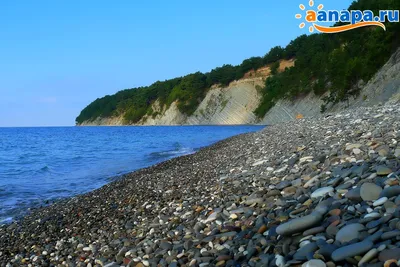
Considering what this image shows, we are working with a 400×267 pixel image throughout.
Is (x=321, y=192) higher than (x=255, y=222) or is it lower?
higher

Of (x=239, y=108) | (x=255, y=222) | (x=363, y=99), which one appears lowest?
(x=363, y=99)

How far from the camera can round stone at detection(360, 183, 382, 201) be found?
366 centimetres

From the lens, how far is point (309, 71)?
225ft

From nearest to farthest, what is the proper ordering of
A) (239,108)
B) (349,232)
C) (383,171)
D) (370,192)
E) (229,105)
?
(349,232) → (370,192) → (383,171) → (239,108) → (229,105)

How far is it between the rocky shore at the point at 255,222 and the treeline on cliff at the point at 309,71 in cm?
3920

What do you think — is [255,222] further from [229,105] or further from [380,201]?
[229,105]

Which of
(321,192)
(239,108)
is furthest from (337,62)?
(321,192)

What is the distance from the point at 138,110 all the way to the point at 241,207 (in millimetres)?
136172

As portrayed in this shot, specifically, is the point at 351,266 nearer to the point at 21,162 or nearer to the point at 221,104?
the point at 21,162

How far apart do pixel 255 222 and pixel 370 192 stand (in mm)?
1270

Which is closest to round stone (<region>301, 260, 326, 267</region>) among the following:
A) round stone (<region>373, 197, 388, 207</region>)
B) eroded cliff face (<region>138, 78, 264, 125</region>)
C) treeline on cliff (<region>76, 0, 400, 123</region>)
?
round stone (<region>373, 197, 388, 207</region>)

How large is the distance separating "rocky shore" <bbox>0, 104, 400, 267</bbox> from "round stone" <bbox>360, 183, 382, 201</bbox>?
0.01 metres

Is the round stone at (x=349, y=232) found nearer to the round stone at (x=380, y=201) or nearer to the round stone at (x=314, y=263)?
the round stone at (x=314, y=263)

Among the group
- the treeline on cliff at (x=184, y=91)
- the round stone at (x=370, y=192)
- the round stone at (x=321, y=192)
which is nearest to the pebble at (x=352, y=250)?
the round stone at (x=370, y=192)
